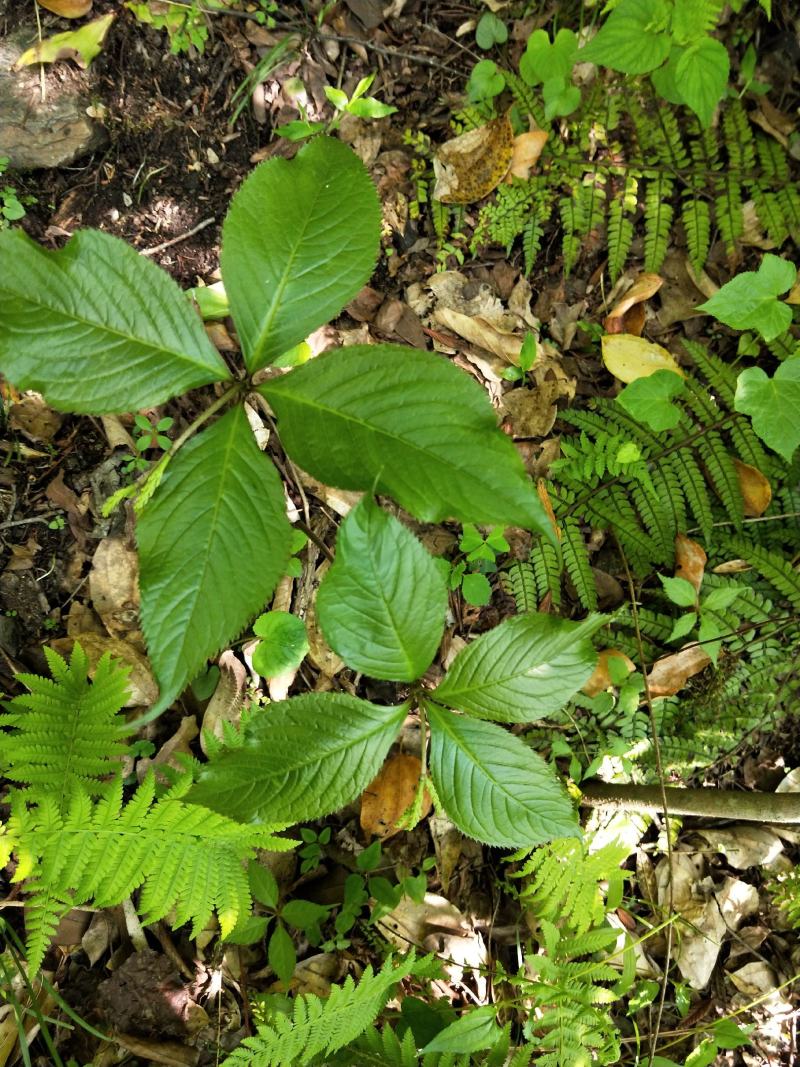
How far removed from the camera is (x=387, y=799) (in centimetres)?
257

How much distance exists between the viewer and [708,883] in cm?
287

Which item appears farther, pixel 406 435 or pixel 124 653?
pixel 124 653

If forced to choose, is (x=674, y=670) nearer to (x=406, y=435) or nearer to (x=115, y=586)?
(x=406, y=435)

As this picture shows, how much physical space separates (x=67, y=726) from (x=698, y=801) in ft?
7.30

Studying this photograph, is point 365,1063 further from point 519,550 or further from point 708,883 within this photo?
point 519,550

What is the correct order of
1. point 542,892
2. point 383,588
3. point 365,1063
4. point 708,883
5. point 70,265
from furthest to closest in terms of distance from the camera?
point 708,883
point 542,892
point 365,1063
point 383,588
point 70,265

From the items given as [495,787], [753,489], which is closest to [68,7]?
[495,787]

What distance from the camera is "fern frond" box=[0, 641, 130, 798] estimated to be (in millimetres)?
2096

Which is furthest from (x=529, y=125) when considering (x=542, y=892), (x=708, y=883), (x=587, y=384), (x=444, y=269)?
(x=708, y=883)

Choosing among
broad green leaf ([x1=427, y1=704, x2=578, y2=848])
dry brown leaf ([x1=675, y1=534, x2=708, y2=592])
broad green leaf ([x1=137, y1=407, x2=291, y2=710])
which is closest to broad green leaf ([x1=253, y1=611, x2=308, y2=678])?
broad green leaf ([x1=427, y1=704, x2=578, y2=848])

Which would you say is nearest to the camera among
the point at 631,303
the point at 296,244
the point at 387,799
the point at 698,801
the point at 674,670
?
the point at 296,244

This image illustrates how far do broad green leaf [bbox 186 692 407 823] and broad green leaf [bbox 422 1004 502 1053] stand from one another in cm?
94

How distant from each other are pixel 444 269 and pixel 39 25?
5.69 feet

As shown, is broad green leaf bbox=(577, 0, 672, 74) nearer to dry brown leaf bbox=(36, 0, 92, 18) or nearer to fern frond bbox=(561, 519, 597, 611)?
fern frond bbox=(561, 519, 597, 611)
